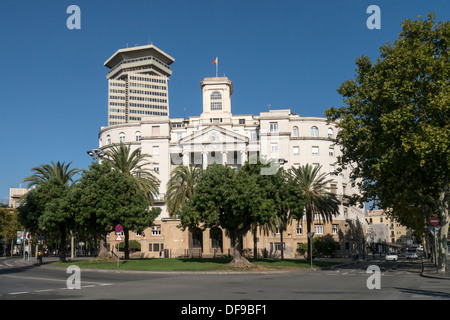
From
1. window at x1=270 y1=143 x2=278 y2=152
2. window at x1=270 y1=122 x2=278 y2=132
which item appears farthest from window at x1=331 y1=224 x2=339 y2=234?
window at x1=270 y1=122 x2=278 y2=132

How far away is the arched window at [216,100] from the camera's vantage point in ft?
290

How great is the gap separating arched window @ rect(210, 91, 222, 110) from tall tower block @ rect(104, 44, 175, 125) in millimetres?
90991

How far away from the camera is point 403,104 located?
28.5 meters

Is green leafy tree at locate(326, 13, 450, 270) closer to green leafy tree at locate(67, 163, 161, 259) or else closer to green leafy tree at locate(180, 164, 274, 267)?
green leafy tree at locate(180, 164, 274, 267)

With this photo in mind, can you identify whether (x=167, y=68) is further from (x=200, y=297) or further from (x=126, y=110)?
(x=200, y=297)

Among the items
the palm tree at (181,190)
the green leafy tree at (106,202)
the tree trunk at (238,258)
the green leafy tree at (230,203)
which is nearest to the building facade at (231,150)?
the palm tree at (181,190)

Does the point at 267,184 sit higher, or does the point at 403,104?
the point at 403,104

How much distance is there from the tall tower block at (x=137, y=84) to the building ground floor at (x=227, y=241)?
106 meters

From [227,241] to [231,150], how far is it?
16675 millimetres

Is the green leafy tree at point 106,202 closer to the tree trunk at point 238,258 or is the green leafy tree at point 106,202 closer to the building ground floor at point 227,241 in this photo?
the tree trunk at point 238,258

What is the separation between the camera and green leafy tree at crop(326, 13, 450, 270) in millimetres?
27016

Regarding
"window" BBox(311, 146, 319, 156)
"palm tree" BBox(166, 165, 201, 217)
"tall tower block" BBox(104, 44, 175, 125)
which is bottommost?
"palm tree" BBox(166, 165, 201, 217)

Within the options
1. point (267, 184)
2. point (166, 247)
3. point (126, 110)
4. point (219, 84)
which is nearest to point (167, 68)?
point (126, 110)
